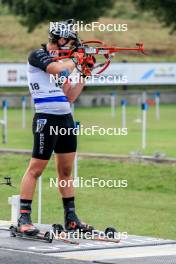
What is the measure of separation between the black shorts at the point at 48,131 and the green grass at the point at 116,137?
11591mm

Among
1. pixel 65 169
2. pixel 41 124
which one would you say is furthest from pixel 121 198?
pixel 41 124

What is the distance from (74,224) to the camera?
476 inches

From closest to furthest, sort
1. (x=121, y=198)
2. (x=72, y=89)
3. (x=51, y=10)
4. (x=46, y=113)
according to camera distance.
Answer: (x=46, y=113)
(x=72, y=89)
(x=121, y=198)
(x=51, y=10)

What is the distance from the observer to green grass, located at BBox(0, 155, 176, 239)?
1425cm

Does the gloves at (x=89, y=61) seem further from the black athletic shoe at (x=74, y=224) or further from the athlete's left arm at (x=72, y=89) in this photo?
the black athletic shoe at (x=74, y=224)

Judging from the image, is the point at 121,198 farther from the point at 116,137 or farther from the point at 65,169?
the point at 116,137

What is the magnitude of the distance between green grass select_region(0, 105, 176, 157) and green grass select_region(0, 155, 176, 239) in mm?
3640

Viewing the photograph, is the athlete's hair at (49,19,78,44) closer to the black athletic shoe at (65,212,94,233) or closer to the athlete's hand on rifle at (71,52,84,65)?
the athlete's hand on rifle at (71,52,84,65)

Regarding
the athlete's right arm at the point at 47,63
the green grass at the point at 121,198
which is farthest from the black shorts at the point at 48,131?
the green grass at the point at 121,198

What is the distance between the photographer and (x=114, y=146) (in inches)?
1032

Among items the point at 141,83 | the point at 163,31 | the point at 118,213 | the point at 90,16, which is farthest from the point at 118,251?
the point at 163,31

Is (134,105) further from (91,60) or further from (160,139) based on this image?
(91,60)

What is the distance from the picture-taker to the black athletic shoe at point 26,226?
38.0 feet

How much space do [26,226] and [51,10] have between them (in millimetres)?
43331
